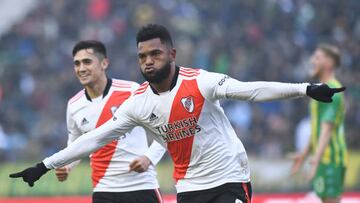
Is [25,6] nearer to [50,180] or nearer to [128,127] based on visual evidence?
[50,180]

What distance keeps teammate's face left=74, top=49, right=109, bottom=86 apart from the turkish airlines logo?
1.87m

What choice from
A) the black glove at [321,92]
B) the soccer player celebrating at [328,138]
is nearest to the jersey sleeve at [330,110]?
the soccer player celebrating at [328,138]

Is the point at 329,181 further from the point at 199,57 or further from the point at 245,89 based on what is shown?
the point at 199,57

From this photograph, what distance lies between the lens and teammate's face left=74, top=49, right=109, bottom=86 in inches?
331

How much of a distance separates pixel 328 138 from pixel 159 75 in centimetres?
379

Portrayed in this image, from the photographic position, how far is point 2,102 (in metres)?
16.8

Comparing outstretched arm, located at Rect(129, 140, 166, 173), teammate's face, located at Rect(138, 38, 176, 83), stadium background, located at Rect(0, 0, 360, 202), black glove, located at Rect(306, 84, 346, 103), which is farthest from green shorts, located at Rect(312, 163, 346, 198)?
stadium background, located at Rect(0, 0, 360, 202)

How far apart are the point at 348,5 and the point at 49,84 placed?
6378 mm

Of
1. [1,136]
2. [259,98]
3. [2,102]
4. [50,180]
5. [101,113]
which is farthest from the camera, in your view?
[2,102]

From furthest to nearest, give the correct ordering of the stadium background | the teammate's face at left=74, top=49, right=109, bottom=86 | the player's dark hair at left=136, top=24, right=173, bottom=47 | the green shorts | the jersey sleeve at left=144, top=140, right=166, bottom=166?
the stadium background, the green shorts, the teammate's face at left=74, top=49, right=109, bottom=86, the jersey sleeve at left=144, top=140, right=166, bottom=166, the player's dark hair at left=136, top=24, right=173, bottom=47

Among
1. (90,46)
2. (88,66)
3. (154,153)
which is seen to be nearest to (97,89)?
(88,66)

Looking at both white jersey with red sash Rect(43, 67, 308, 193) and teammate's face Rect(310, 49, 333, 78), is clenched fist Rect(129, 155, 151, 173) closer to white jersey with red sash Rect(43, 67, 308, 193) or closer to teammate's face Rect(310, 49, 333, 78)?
white jersey with red sash Rect(43, 67, 308, 193)

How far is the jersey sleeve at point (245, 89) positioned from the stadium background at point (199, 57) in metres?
8.14

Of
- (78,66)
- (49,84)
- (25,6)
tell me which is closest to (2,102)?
(49,84)
